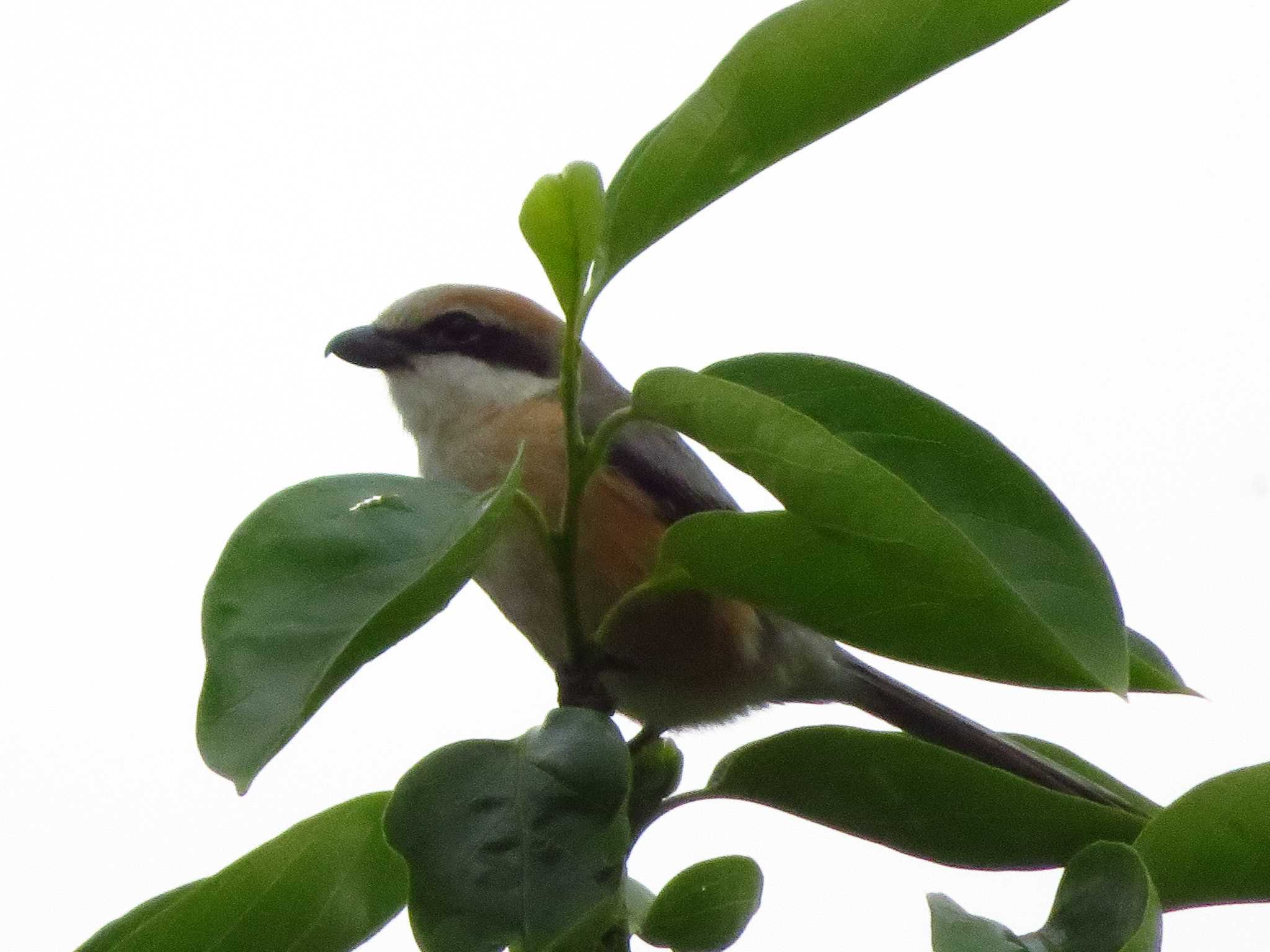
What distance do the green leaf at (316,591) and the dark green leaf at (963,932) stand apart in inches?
20.7

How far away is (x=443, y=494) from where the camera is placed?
1.56 meters

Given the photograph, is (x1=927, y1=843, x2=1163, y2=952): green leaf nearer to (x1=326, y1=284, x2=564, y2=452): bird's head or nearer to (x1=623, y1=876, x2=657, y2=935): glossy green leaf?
(x1=623, y1=876, x2=657, y2=935): glossy green leaf

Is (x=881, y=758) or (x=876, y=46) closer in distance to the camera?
(x=876, y=46)

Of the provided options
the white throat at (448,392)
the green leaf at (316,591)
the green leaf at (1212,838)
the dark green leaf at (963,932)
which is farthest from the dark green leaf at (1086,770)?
the white throat at (448,392)

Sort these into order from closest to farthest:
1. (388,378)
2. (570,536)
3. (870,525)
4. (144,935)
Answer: (870,525) → (144,935) → (570,536) → (388,378)

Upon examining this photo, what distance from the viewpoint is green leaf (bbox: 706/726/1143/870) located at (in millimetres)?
1822

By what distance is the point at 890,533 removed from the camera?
1.38 meters

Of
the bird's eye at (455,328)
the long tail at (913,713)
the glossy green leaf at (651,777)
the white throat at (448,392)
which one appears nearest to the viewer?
the glossy green leaf at (651,777)

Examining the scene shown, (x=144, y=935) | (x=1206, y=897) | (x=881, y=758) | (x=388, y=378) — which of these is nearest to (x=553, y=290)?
(x=881, y=758)

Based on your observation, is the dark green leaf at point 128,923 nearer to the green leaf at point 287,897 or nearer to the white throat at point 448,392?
the green leaf at point 287,897

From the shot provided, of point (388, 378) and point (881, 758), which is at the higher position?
point (388, 378)

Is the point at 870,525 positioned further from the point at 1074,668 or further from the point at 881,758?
the point at 881,758

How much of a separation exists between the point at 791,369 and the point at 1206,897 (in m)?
0.75

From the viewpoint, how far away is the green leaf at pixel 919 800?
1.82m
